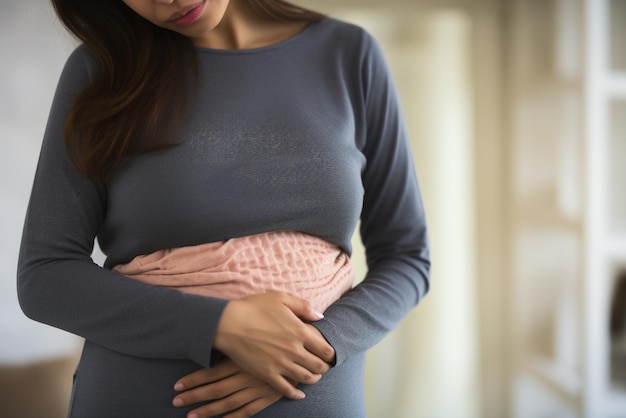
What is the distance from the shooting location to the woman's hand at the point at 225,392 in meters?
0.80

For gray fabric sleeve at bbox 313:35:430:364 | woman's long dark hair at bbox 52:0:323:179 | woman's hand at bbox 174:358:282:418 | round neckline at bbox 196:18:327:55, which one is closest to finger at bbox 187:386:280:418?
woman's hand at bbox 174:358:282:418

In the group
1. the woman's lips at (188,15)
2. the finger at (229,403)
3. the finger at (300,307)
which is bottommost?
the finger at (229,403)

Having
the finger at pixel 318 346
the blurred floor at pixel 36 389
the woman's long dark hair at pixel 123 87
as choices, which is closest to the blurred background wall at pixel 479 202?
the blurred floor at pixel 36 389

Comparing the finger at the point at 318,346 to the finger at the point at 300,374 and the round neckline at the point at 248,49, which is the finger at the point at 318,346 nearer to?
the finger at the point at 300,374

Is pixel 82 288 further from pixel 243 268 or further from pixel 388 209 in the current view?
pixel 388 209

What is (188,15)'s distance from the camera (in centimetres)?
86

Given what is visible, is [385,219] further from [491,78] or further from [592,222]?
[491,78]

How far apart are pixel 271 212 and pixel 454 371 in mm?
1203

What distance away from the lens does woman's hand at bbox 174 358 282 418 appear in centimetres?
80

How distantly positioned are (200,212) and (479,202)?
1.22m

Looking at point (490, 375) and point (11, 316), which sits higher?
point (11, 316)

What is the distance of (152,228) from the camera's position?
2.81ft

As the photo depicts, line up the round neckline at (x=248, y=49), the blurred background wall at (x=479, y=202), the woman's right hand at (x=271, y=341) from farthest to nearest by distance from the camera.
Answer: the blurred background wall at (x=479, y=202) → the round neckline at (x=248, y=49) → the woman's right hand at (x=271, y=341)

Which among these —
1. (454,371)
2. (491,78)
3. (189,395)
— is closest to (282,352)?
(189,395)
